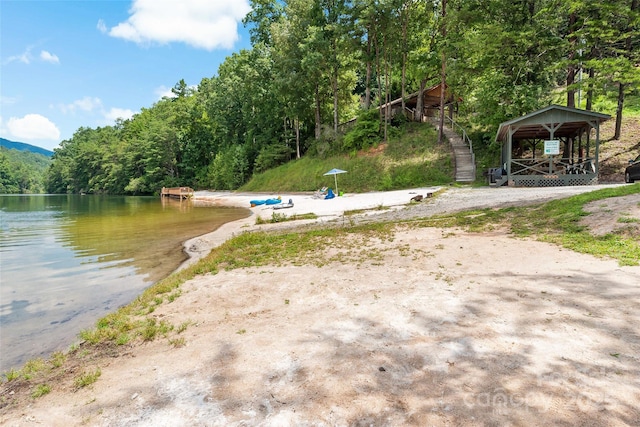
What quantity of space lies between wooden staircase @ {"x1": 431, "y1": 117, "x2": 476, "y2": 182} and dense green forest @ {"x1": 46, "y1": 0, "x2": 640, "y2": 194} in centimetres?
143

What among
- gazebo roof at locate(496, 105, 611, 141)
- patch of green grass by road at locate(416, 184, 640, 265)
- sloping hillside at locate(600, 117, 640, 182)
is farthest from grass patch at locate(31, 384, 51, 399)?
sloping hillside at locate(600, 117, 640, 182)

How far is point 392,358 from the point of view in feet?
10.5

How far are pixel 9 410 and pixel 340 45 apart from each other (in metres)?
33.0

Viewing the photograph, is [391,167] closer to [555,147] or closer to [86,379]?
[555,147]

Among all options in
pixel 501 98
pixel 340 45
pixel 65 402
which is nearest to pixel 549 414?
pixel 65 402

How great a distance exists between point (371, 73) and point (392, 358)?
3750cm

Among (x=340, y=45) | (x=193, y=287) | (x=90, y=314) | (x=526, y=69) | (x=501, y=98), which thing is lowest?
(x=90, y=314)

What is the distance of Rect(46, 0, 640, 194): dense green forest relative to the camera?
18500mm

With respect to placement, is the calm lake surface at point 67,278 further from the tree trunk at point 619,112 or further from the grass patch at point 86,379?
the tree trunk at point 619,112

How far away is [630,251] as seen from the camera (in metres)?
5.95

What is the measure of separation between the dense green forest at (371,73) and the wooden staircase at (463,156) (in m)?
1.43

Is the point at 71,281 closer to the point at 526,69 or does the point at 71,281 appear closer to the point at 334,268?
the point at 334,268

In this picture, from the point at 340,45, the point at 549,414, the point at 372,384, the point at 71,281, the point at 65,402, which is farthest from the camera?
the point at 340,45

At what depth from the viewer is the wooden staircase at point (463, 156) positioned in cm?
2367
